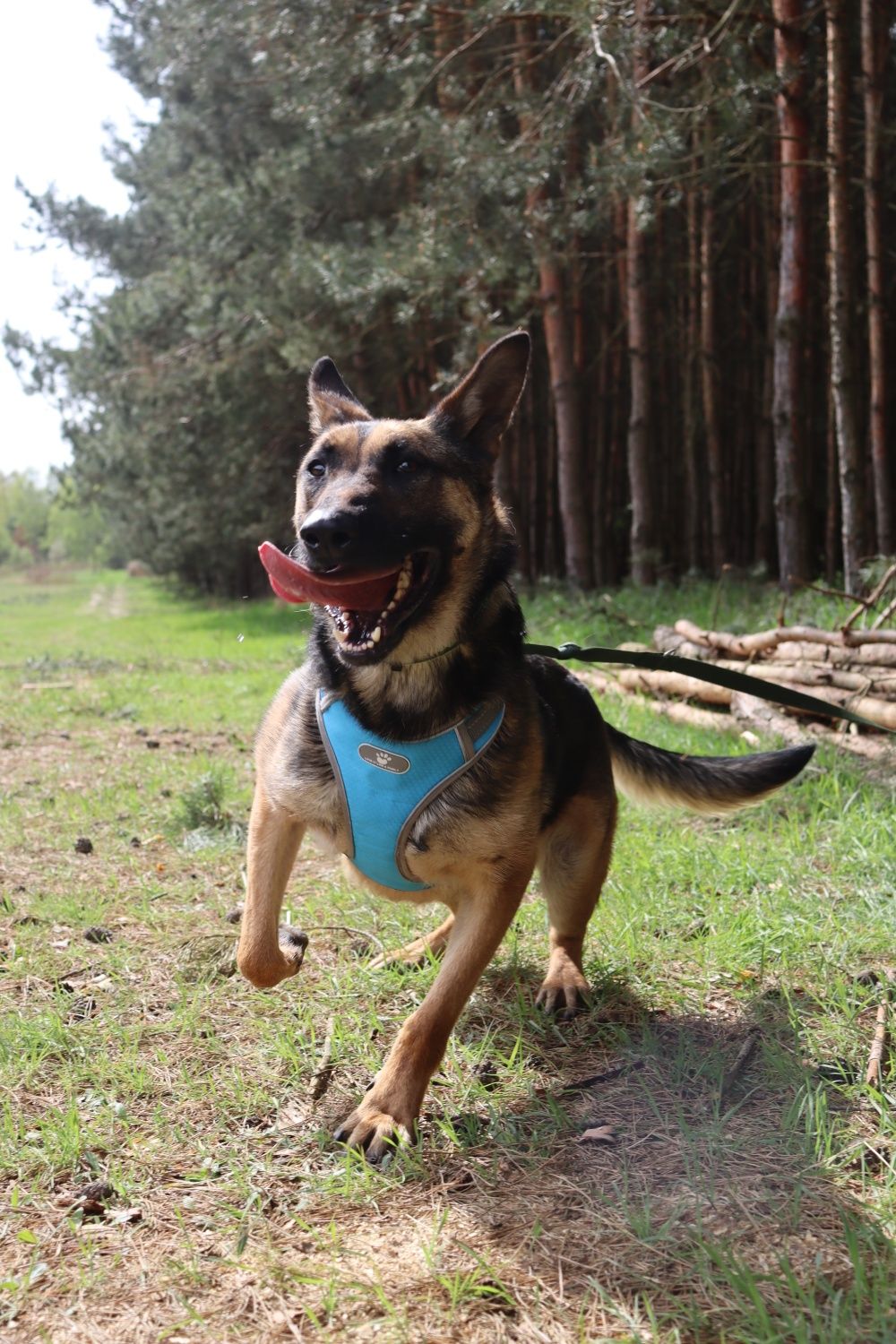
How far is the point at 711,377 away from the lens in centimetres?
1538

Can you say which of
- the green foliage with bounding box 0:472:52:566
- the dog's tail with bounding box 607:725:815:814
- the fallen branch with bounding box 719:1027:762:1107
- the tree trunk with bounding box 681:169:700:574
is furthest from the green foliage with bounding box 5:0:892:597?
the green foliage with bounding box 0:472:52:566

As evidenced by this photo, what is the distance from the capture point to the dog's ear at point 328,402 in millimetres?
3598

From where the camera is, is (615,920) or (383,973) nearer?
(383,973)

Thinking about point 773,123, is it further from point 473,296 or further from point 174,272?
point 174,272

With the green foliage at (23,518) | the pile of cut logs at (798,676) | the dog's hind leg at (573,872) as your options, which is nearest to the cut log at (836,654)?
the pile of cut logs at (798,676)

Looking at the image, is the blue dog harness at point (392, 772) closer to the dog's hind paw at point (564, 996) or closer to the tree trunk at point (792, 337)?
the dog's hind paw at point (564, 996)

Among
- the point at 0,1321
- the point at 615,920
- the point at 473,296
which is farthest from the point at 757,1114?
the point at 473,296

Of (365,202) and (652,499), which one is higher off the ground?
(365,202)

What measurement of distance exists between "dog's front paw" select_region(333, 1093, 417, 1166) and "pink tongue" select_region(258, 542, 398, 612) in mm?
1298

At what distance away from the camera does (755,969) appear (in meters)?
3.65

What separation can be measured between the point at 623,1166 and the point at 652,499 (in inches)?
515

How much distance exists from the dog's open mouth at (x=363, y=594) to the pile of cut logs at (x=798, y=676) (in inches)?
135

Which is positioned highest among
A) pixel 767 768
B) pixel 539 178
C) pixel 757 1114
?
pixel 539 178

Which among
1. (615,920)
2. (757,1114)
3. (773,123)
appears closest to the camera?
(757,1114)
